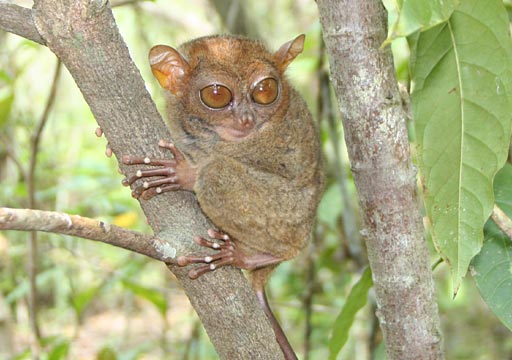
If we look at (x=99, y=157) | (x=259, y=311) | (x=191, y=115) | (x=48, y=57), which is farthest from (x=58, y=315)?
(x=259, y=311)

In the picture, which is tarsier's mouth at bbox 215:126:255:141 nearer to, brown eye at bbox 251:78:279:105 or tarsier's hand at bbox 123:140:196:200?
brown eye at bbox 251:78:279:105

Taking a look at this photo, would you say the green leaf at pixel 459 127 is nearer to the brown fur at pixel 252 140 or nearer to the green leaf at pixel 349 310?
the green leaf at pixel 349 310

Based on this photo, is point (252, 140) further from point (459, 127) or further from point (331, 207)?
point (331, 207)

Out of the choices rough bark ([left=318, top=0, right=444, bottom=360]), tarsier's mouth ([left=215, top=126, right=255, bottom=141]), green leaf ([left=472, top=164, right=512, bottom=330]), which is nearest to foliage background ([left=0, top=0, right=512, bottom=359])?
tarsier's mouth ([left=215, top=126, right=255, bottom=141])

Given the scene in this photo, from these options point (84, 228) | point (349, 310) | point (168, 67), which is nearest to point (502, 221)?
point (349, 310)

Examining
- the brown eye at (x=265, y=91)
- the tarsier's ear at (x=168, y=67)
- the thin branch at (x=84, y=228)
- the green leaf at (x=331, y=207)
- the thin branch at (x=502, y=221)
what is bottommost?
the thin branch at (x=502, y=221)

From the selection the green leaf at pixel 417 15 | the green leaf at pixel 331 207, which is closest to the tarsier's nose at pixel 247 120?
the green leaf at pixel 417 15
